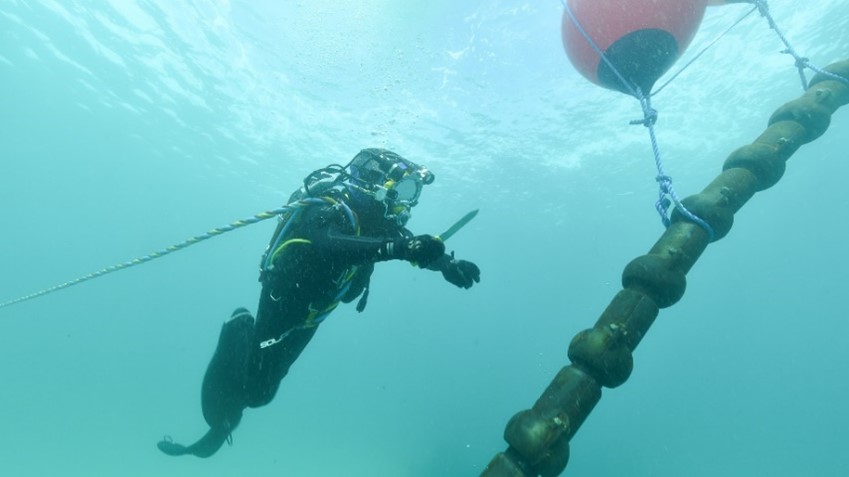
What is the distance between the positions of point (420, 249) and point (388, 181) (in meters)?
1.40

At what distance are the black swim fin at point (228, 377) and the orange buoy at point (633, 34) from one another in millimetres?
4187

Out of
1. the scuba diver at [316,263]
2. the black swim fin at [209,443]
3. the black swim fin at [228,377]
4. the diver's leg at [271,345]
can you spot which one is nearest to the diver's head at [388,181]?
the scuba diver at [316,263]

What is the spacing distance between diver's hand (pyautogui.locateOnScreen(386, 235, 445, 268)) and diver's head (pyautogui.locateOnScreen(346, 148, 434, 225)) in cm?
113

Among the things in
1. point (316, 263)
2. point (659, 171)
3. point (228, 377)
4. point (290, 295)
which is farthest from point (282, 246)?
point (659, 171)

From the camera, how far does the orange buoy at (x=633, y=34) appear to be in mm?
2914

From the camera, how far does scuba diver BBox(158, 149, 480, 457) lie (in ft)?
10.8

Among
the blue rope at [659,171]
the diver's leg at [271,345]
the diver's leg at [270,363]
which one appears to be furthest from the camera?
the diver's leg at [270,363]

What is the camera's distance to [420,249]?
9.36 ft

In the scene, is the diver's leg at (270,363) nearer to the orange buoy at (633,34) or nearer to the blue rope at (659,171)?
the blue rope at (659,171)

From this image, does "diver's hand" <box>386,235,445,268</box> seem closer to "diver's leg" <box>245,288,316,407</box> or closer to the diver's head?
the diver's head

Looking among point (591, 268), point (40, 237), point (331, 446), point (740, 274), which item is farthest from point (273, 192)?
point (740, 274)

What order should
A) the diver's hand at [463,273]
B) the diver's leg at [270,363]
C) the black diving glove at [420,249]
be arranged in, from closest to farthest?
the black diving glove at [420,249] → the diver's hand at [463,273] → the diver's leg at [270,363]

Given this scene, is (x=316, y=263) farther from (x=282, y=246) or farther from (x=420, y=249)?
(x=420, y=249)

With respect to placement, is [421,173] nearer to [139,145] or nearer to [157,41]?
[157,41]
